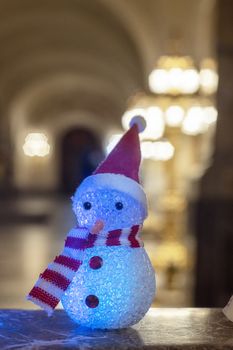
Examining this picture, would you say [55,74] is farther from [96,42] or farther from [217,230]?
[217,230]

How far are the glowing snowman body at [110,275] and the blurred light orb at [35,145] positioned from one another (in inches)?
1289

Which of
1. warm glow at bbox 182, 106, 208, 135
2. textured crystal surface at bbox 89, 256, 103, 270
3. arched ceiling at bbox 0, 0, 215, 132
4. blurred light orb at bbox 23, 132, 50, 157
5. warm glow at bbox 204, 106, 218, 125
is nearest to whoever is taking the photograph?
textured crystal surface at bbox 89, 256, 103, 270

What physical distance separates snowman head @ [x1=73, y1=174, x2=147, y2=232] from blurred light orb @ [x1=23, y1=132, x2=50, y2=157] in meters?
32.7

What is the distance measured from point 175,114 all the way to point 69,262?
7.46 metres

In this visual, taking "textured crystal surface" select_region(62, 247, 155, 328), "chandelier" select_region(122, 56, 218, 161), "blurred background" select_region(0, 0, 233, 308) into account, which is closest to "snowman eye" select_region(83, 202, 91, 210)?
"textured crystal surface" select_region(62, 247, 155, 328)

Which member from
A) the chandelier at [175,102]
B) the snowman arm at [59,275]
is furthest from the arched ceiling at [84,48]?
the snowman arm at [59,275]

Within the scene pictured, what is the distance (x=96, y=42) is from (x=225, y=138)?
15575 mm

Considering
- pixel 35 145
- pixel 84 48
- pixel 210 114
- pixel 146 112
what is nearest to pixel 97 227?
pixel 146 112

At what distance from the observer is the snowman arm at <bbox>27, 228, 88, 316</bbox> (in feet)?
6.48

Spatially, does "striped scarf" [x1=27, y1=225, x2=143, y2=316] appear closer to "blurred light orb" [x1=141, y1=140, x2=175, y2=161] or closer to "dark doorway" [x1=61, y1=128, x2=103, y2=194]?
"blurred light orb" [x1=141, y1=140, x2=175, y2=161]

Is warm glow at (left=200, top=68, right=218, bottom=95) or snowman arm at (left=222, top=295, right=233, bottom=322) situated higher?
warm glow at (left=200, top=68, right=218, bottom=95)

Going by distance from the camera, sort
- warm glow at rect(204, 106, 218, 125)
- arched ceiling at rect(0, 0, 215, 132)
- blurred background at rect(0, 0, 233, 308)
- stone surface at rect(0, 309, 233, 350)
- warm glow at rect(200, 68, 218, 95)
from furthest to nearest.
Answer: arched ceiling at rect(0, 0, 215, 132) → warm glow at rect(200, 68, 218, 95) → warm glow at rect(204, 106, 218, 125) → blurred background at rect(0, 0, 233, 308) → stone surface at rect(0, 309, 233, 350)

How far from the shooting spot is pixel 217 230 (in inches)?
285

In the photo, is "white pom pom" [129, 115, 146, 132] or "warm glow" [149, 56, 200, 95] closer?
"white pom pom" [129, 115, 146, 132]
